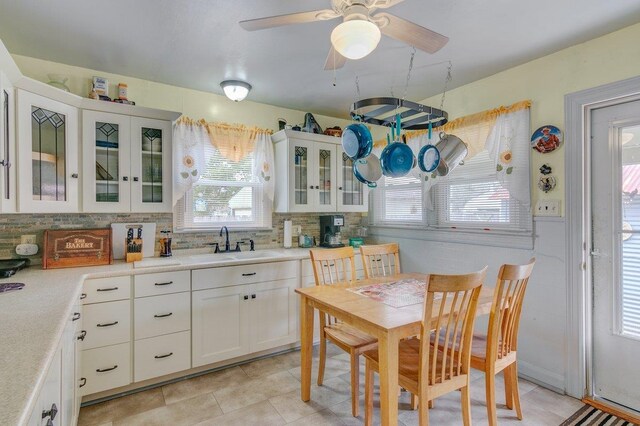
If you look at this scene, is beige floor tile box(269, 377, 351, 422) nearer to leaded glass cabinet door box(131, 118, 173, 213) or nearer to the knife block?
the knife block

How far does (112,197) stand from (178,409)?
1579mm

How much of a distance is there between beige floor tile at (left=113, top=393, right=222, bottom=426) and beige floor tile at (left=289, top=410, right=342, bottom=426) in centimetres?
54

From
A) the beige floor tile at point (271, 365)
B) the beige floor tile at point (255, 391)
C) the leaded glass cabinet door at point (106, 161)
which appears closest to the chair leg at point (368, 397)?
the beige floor tile at point (255, 391)

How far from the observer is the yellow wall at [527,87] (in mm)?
2129

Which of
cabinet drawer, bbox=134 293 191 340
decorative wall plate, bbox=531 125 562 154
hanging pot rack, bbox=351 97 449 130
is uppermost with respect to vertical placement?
hanging pot rack, bbox=351 97 449 130

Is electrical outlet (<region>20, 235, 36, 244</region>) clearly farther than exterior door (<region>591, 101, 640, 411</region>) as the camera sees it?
Yes

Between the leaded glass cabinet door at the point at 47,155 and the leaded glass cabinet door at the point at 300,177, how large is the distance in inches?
68.3

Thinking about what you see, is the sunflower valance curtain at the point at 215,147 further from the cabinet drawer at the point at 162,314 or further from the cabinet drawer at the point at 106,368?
the cabinet drawer at the point at 106,368

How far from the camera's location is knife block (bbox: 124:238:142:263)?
2.64 metres

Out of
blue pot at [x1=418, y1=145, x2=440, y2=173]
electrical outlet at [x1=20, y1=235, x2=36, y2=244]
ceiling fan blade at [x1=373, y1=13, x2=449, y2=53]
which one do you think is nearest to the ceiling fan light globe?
ceiling fan blade at [x1=373, y1=13, x2=449, y2=53]

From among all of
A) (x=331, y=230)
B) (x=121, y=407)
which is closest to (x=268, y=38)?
(x=331, y=230)

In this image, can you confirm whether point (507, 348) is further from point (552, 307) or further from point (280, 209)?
point (280, 209)

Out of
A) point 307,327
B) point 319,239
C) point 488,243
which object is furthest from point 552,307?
point 319,239

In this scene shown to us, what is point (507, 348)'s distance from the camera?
1.95 metres
